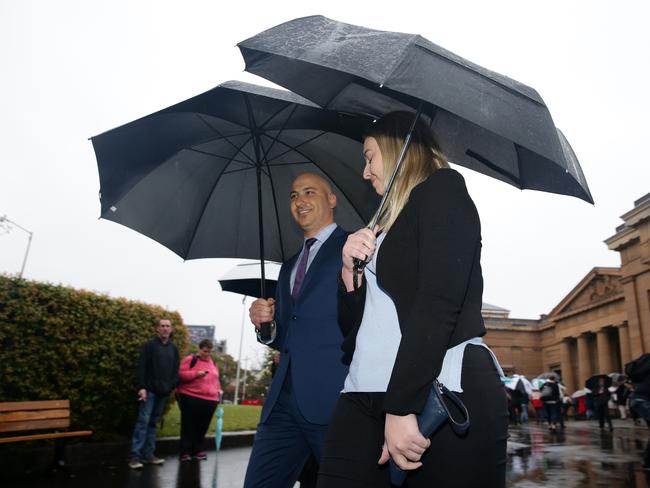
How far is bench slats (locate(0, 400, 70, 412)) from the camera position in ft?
24.6

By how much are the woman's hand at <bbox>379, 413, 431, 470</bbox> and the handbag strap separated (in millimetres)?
91

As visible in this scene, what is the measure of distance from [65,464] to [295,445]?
6.67m

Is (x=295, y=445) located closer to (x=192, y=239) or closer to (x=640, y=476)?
(x=192, y=239)

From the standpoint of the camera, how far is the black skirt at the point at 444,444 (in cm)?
171

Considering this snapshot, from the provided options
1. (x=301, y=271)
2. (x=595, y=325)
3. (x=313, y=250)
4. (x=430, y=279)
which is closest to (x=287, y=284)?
(x=301, y=271)

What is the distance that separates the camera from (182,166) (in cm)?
449

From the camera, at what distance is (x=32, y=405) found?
7.79 meters

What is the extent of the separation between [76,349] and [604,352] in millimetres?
50020

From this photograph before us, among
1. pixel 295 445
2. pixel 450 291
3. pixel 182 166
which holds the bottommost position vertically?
pixel 295 445

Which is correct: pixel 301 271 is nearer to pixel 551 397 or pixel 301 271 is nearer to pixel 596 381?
pixel 596 381

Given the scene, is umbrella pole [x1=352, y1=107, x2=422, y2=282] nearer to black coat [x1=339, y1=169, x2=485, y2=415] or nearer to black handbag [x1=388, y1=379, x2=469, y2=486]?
black coat [x1=339, y1=169, x2=485, y2=415]

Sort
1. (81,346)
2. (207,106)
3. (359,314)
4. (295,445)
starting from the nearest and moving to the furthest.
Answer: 1. (359,314)
2. (295,445)
3. (207,106)
4. (81,346)

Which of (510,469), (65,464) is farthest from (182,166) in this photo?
(510,469)

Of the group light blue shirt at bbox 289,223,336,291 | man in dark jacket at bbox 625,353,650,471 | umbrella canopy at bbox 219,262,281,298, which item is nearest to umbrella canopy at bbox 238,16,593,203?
light blue shirt at bbox 289,223,336,291
